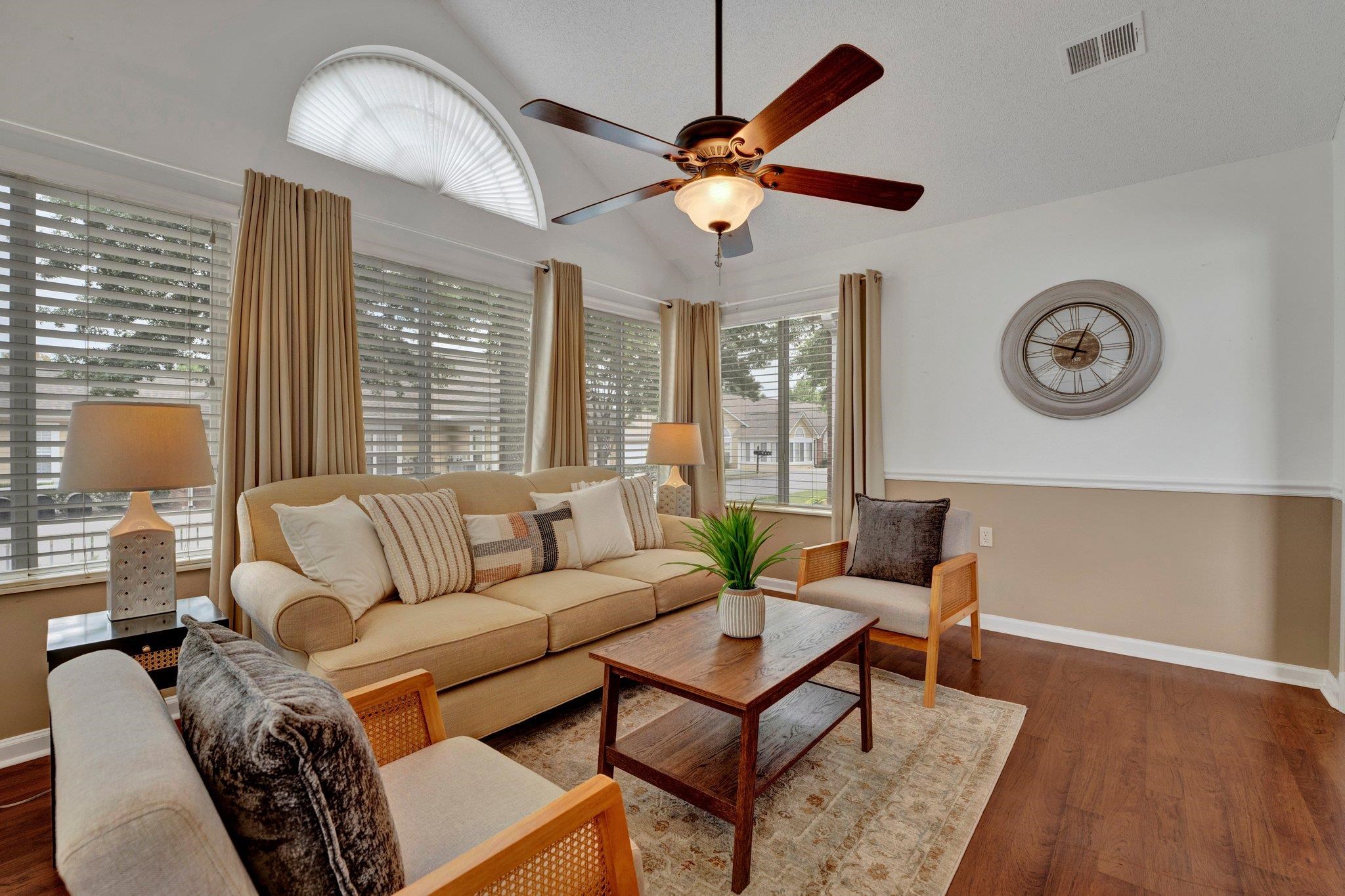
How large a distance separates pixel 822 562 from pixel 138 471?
9.62 ft

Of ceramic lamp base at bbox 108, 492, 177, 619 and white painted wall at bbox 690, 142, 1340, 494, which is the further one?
white painted wall at bbox 690, 142, 1340, 494

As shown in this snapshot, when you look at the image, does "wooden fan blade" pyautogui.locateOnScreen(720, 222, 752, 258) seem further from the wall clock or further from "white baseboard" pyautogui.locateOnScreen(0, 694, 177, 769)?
"white baseboard" pyautogui.locateOnScreen(0, 694, 177, 769)

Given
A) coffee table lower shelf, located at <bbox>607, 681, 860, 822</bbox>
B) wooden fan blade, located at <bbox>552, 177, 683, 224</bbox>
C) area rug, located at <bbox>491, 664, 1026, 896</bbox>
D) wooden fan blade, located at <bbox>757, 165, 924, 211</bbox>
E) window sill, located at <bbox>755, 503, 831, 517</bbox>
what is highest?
wooden fan blade, located at <bbox>552, 177, 683, 224</bbox>

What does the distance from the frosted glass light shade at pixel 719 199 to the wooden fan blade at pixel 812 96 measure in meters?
0.11

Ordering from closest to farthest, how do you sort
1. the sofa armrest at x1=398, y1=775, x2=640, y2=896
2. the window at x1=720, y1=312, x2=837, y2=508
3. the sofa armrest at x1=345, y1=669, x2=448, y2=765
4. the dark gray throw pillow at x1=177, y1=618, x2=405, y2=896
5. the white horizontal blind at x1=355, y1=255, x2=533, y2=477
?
the dark gray throw pillow at x1=177, y1=618, x2=405, y2=896
the sofa armrest at x1=398, y1=775, x2=640, y2=896
the sofa armrest at x1=345, y1=669, x2=448, y2=765
the white horizontal blind at x1=355, y1=255, x2=533, y2=477
the window at x1=720, y1=312, x2=837, y2=508

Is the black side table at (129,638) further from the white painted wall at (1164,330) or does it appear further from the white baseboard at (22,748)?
the white painted wall at (1164,330)

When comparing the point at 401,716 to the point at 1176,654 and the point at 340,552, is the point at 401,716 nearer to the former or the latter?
the point at 340,552

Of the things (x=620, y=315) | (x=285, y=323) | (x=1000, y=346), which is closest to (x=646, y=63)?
(x=620, y=315)

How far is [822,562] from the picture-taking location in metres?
→ 3.34

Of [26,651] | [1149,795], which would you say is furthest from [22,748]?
[1149,795]

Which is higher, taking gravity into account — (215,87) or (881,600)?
(215,87)

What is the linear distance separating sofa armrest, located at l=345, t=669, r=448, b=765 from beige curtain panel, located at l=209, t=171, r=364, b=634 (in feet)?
4.78

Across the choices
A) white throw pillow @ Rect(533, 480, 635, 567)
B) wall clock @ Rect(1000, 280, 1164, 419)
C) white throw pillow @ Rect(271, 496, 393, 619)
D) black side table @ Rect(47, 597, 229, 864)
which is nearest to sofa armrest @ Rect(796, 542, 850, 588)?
white throw pillow @ Rect(533, 480, 635, 567)

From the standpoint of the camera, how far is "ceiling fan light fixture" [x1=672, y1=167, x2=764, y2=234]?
2.08m
